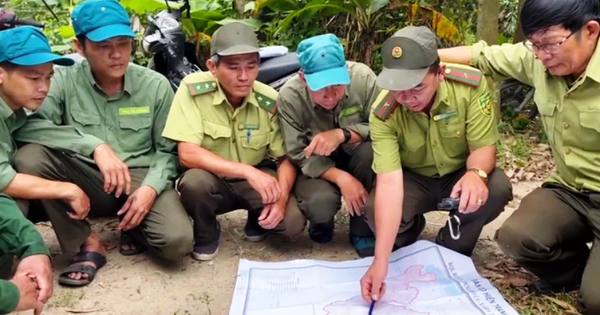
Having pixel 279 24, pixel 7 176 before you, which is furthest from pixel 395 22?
pixel 7 176

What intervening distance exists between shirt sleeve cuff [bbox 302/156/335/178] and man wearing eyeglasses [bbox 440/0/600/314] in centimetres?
70

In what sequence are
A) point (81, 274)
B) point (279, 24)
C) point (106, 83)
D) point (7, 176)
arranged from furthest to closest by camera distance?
point (279, 24) < point (106, 83) < point (81, 274) < point (7, 176)

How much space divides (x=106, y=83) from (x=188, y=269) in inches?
36.5

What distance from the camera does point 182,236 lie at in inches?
105

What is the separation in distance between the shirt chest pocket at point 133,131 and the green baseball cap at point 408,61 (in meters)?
1.20

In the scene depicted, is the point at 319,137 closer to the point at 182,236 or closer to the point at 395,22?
the point at 182,236

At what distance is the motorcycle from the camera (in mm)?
3516

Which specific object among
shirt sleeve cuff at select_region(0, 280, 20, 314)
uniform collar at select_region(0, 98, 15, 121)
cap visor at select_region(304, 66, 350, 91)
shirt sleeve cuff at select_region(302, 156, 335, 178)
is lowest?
shirt sleeve cuff at select_region(302, 156, 335, 178)

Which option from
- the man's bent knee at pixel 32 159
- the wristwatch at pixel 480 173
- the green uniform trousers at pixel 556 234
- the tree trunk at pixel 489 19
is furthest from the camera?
the tree trunk at pixel 489 19

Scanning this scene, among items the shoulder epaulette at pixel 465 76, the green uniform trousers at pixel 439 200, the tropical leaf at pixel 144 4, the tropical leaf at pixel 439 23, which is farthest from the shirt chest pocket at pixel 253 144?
the tropical leaf at pixel 439 23

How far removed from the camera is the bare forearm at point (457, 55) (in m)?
2.62

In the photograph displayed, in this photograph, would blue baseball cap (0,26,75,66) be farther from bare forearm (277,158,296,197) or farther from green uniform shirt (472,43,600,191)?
green uniform shirt (472,43,600,191)

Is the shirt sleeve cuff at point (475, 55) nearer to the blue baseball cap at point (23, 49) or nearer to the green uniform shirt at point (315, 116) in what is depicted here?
the green uniform shirt at point (315, 116)

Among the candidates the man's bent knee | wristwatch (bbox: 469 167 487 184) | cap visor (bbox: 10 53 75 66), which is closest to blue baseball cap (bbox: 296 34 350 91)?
wristwatch (bbox: 469 167 487 184)
